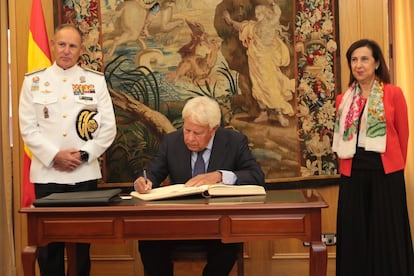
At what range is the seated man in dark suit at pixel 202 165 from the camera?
303cm

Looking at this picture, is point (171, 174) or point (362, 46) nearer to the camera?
point (171, 174)

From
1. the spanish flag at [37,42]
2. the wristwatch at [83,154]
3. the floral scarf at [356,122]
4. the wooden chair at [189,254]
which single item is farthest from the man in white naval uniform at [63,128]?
the floral scarf at [356,122]

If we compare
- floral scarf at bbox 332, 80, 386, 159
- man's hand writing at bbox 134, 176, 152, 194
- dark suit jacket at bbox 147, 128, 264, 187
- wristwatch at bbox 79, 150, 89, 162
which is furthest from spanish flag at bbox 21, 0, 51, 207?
floral scarf at bbox 332, 80, 386, 159

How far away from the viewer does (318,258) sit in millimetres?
2508

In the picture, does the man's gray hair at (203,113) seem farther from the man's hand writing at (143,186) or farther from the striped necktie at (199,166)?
the man's hand writing at (143,186)

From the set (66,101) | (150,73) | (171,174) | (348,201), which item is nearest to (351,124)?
(348,201)

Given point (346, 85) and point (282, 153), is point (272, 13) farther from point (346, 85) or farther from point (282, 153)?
point (282, 153)

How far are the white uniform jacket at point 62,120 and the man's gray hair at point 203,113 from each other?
55 centimetres

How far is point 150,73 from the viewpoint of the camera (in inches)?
159

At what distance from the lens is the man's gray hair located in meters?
3.08

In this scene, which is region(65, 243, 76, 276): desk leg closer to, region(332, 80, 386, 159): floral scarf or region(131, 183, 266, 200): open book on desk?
region(131, 183, 266, 200): open book on desk

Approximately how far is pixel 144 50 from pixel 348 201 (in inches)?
67.1

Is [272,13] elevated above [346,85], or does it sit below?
above

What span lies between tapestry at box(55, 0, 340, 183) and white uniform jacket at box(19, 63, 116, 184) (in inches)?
26.3
